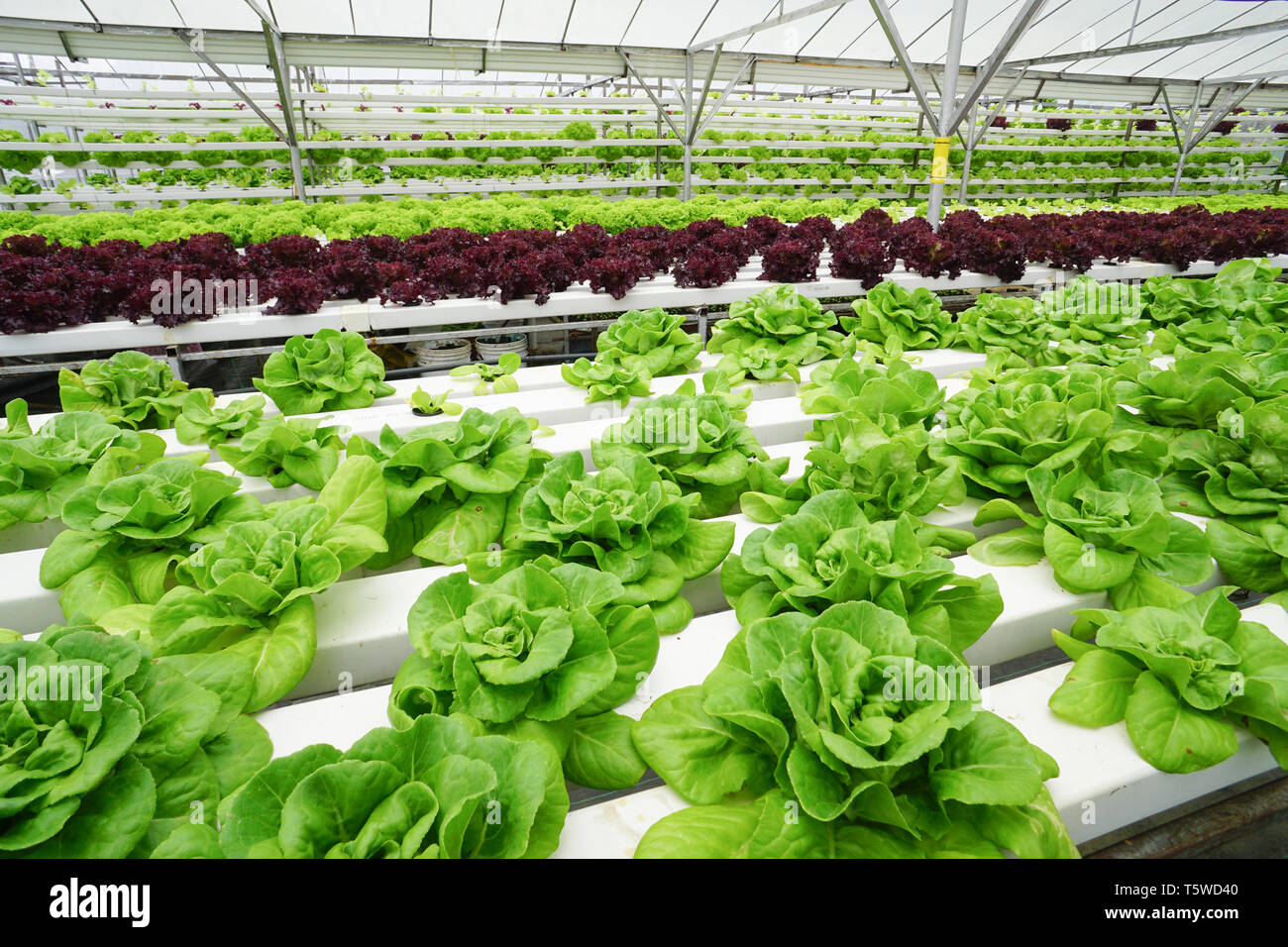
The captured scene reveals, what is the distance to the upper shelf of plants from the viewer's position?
28.8 feet

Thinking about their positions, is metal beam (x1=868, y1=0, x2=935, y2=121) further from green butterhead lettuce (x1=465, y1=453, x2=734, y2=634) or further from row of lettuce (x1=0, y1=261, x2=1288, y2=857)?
green butterhead lettuce (x1=465, y1=453, x2=734, y2=634)

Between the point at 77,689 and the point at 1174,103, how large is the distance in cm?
2103

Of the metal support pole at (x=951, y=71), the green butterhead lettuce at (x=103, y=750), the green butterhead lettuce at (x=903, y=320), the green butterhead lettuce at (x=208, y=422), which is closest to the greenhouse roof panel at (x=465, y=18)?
the metal support pole at (x=951, y=71)

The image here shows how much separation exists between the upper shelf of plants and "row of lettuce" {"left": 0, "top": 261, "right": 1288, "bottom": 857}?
844 cm

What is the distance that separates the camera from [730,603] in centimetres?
158

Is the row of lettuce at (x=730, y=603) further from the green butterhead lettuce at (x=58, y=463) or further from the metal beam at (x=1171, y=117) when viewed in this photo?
the metal beam at (x=1171, y=117)

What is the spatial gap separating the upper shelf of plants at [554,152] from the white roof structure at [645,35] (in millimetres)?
698

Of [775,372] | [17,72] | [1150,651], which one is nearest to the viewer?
→ [1150,651]

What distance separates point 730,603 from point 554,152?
10.5 metres

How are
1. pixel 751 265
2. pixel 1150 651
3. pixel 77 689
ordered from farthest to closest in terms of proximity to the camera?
pixel 751 265 < pixel 1150 651 < pixel 77 689

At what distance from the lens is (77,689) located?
3.12ft

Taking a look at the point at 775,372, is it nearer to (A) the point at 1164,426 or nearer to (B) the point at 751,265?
(A) the point at 1164,426

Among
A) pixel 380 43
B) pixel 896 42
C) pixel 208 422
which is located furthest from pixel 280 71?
pixel 208 422
